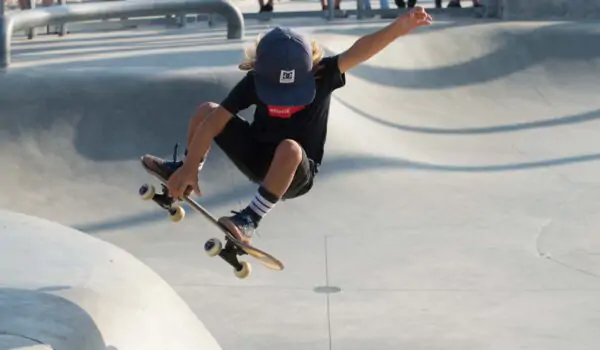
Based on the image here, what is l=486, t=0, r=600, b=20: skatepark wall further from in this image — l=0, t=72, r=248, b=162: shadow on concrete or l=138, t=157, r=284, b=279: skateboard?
l=138, t=157, r=284, b=279: skateboard

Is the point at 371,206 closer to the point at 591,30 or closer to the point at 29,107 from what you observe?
the point at 29,107

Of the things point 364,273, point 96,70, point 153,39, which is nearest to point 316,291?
point 364,273

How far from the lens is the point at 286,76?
15.2ft

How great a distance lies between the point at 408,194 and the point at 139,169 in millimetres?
2258

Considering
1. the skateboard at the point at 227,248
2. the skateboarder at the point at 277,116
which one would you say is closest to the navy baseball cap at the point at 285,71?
the skateboarder at the point at 277,116

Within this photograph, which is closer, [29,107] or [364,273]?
[364,273]

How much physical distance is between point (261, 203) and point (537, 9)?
12.1m

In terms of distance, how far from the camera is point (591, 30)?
13383mm

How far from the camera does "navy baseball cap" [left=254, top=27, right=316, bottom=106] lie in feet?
15.2

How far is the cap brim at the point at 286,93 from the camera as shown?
4641 millimetres

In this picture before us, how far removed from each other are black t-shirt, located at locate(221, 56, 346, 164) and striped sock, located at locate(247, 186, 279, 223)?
0.28 m

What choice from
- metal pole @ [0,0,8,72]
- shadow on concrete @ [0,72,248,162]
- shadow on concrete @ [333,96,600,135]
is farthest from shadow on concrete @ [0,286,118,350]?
shadow on concrete @ [333,96,600,135]

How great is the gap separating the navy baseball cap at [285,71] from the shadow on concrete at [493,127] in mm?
5388

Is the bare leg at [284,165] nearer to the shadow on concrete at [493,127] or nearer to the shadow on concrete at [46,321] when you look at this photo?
the shadow on concrete at [46,321]
